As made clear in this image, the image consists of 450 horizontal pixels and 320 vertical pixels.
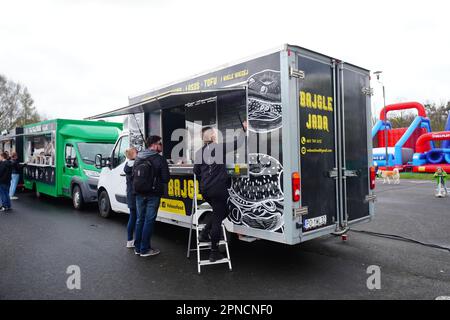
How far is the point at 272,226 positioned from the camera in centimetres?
420

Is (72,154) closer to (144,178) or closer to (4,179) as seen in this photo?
(4,179)

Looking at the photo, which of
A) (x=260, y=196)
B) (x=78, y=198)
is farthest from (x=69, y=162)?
(x=260, y=196)

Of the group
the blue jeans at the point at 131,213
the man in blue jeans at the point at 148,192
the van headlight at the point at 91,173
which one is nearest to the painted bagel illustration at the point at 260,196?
the man in blue jeans at the point at 148,192

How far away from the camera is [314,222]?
4371 mm

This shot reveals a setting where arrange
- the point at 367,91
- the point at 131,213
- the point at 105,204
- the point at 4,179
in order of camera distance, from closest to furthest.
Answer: the point at 367,91 < the point at 131,213 < the point at 105,204 < the point at 4,179

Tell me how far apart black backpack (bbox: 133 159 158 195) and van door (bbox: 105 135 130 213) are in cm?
233

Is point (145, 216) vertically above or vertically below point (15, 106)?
below

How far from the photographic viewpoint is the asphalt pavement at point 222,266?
380cm

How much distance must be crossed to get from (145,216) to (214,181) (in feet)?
4.55

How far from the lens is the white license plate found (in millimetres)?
4254

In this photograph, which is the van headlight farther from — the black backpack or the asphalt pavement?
the black backpack

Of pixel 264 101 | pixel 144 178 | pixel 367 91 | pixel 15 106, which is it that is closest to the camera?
pixel 264 101

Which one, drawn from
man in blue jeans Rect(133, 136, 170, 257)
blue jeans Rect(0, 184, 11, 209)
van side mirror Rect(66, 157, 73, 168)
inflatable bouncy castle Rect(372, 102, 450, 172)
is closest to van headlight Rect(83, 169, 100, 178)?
van side mirror Rect(66, 157, 73, 168)
